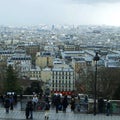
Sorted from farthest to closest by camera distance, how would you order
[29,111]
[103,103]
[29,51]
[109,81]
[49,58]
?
[29,51] < [49,58] < [109,81] < [103,103] < [29,111]

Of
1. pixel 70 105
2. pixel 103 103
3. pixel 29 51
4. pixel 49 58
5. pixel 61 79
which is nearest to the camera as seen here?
pixel 103 103

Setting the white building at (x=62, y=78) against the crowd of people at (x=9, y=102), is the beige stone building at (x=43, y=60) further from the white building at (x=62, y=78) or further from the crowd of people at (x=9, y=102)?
the crowd of people at (x=9, y=102)

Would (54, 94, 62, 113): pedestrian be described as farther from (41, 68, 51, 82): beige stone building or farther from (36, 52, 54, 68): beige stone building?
(36, 52, 54, 68): beige stone building

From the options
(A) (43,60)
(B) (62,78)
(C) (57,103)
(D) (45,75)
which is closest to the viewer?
(C) (57,103)

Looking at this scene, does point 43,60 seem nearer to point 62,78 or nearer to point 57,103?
point 62,78

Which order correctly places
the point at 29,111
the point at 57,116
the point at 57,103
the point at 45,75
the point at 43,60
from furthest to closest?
1. the point at 43,60
2. the point at 45,75
3. the point at 57,103
4. the point at 57,116
5. the point at 29,111

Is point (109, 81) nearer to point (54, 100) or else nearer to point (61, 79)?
point (54, 100)

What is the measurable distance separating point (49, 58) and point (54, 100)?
9254 centimetres

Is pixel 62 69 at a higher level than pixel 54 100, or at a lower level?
lower

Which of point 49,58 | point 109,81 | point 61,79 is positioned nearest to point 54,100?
point 109,81

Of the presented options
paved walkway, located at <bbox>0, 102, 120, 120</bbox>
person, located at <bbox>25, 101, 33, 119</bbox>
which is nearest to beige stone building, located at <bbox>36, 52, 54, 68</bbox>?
paved walkway, located at <bbox>0, 102, 120, 120</bbox>

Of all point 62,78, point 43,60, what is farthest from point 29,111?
point 43,60

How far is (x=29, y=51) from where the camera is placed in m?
142

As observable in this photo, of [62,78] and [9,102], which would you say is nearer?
[9,102]
